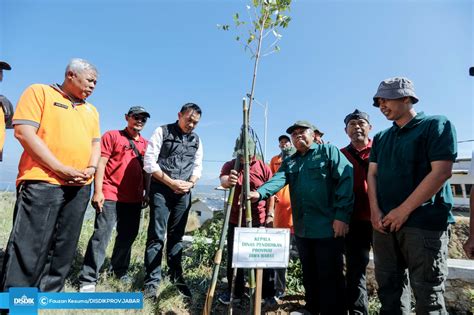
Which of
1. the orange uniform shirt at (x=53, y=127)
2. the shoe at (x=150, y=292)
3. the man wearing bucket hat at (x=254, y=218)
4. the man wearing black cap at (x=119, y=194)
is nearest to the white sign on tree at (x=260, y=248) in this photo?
the man wearing bucket hat at (x=254, y=218)

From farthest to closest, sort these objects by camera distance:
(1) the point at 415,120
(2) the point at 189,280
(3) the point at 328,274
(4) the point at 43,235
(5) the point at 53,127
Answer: (2) the point at 189,280 → (3) the point at 328,274 → (5) the point at 53,127 → (4) the point at 43,235 → (1) the point at 415,120

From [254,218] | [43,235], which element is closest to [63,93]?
[43,235]

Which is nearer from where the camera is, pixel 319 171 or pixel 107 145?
pixel 319 171

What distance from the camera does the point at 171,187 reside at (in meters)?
3.61

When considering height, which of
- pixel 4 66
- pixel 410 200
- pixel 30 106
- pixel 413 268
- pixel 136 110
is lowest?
pixel 413 268

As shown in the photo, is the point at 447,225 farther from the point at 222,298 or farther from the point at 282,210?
the point at 222,298

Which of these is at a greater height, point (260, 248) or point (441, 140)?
point (441, 140)

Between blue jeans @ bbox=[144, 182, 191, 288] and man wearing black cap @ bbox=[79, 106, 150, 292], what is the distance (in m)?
0.49

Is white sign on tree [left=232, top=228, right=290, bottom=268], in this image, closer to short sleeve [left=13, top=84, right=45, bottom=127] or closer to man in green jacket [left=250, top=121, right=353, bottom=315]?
man in green jacket [left=250, top=121, right=353, bottom=315]

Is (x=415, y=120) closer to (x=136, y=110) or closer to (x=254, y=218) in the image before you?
(x=254, y=218)

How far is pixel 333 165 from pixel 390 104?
0.87 metres

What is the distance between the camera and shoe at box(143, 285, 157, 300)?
3360mm

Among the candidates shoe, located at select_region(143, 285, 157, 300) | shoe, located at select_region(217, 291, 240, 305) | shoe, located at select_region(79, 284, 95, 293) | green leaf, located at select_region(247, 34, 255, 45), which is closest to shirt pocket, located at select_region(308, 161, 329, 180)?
green leaf, located at select_region(247, 34, 255, 45)

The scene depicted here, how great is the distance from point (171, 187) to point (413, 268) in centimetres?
281
